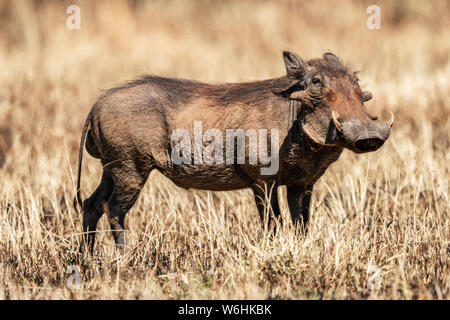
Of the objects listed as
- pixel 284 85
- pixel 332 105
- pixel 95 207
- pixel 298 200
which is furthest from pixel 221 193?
pixel 332 105

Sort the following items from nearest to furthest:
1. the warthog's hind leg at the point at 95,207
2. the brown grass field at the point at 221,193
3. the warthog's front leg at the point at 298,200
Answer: the brown grass field at the point at 221,193 → the warthog's front leg at the point at 298,200 → the warthog's hind leg at the point at 95,207

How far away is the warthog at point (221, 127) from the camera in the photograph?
4.00m

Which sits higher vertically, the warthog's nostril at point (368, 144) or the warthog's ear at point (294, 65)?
the warthog's ear at point (294, 65)

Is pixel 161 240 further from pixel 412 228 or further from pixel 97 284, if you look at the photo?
pixel 412 228

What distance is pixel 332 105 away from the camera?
3.85 metres

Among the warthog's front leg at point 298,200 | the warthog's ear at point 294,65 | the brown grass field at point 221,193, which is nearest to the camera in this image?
the brown grass field at point 221,193

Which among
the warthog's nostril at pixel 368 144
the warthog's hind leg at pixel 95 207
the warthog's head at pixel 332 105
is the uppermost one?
the warthog's head at pixel 332 105

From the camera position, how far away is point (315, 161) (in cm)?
418

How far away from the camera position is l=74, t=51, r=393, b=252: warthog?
13.1 ft

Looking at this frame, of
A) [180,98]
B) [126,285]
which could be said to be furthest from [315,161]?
[126,285]

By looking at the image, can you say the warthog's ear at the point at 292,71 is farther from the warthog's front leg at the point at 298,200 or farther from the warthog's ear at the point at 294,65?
the warthog's front leg at the point at 298,200

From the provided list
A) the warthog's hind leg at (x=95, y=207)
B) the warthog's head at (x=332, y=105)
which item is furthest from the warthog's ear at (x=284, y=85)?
the warthog's hind leg at (x=95, y=207)
